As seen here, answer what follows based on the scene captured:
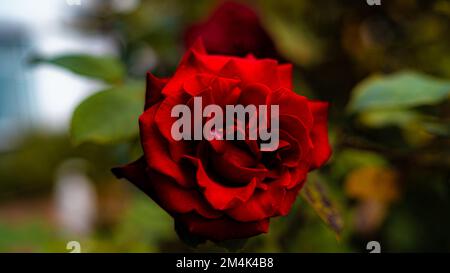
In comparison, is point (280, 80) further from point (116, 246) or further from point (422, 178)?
point (116, 246)

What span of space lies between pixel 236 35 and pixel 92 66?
6.3 inches

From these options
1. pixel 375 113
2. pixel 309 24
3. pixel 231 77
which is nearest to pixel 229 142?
pixel 231 77

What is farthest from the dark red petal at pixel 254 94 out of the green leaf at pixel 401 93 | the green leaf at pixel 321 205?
the green leaf at pixel 401 93

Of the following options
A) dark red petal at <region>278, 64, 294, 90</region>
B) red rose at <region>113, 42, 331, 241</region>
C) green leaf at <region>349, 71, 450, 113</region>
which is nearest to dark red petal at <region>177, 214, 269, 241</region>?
red rose at <region>113, 42, 331, 241</region>

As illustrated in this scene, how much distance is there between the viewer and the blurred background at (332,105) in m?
0.58

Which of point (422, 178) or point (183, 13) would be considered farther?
point (183, 13)

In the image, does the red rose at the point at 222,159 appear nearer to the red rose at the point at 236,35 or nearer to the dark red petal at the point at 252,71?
the dark red petal at the point at 252,71

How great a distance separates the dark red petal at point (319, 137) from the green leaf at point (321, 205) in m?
0.05

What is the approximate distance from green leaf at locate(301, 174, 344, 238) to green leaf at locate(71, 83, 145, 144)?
0.54ft

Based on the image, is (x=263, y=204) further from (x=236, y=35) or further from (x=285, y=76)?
(x=236, y=35)

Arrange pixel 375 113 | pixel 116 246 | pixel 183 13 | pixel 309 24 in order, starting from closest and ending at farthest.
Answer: pixel 375 113
pixel 116 246
pixel 309 24
pixel 183 13

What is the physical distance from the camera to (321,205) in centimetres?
46

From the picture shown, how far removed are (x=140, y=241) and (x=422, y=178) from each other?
41 cm

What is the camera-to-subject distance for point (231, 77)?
40 centimetres
